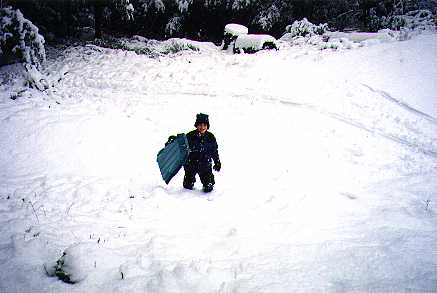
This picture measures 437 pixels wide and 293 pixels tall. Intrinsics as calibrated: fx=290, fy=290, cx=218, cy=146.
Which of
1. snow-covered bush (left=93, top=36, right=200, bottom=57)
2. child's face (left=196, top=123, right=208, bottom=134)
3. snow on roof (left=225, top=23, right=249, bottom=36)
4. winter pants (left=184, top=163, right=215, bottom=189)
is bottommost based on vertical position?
winter pants (left=184, top=163, right=215, bottom=189)

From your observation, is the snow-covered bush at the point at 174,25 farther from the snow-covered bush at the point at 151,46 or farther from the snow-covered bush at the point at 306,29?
the snow-covered bush at the point at 306,29

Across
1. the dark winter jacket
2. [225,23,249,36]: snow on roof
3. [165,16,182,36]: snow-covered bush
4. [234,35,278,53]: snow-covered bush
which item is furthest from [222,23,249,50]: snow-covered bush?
the dark winter jacket

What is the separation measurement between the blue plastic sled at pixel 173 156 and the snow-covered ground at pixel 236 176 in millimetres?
470

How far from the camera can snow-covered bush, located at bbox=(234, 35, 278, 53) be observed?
569 inches

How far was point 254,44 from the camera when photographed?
14.5 m

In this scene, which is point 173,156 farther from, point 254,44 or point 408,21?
point 408,21

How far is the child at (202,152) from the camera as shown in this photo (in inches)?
207

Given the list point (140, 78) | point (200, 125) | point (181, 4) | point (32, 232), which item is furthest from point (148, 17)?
point (32, 232)

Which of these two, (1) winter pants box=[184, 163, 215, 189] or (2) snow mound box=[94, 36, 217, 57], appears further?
(2) snow mound box=[94, 36, 217, 57]

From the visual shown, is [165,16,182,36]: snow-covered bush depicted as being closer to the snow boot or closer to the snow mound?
the snow mound

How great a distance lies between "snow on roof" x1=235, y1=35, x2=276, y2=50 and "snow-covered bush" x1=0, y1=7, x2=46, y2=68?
8896 millimetres

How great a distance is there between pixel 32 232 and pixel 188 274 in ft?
7.80

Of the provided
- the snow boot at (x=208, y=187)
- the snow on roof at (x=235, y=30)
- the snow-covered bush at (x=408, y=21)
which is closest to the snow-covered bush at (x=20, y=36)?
the snow boot at (x=208, y=187)

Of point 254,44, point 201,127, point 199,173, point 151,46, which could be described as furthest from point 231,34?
point 199,173
